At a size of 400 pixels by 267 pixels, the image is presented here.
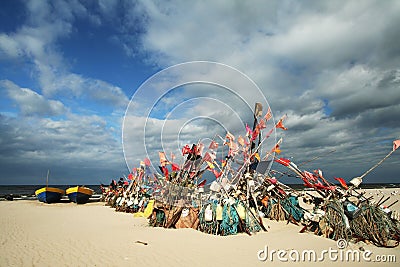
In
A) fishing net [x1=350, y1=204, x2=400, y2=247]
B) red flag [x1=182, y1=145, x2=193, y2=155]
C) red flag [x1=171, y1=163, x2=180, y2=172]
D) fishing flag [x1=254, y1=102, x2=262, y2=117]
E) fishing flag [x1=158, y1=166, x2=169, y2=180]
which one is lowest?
fishing net [x1=350, y1=204, x2=400, y2=247]

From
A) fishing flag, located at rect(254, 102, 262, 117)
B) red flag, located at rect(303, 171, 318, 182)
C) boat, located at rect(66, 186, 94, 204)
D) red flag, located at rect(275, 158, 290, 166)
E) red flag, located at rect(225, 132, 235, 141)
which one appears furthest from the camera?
boat, located at rect(66, 186, 94, 204)

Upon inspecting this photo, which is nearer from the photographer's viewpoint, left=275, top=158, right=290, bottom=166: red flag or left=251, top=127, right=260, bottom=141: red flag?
left=275, top=158, right=290, bottom=166: red flag

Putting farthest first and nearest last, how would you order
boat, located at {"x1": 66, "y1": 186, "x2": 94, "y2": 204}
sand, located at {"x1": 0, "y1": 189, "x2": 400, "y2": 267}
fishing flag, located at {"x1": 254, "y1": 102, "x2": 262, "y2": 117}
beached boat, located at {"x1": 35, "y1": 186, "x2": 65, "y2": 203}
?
beached boat, located at {"x1": 35, "y1": 186, "x2": 65, "y2": 203} < boat, located at {"x1": 66, "y1": 186, "x2": 94, "y2": 204} < fishing flag, located at {"x1": 254, "y1": 102, "x2": 262, "y2": 117} < sand, located at {"x1": 0, "y1": 189, "x2": 400, "y2": 267}

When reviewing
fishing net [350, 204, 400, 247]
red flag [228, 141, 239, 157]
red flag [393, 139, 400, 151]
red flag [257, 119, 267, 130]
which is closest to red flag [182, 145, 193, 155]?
red flag [228, 141, 239, 157]

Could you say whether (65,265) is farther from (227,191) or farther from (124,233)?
(227,191)

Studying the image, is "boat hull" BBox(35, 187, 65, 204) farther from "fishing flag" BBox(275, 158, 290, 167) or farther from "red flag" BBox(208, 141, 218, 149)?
"fishing flag" BBox(275, 158, 290, 167)

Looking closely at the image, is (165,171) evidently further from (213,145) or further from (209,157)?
(213,145)

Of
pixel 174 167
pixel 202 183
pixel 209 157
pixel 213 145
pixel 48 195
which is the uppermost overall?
pixel 213 145

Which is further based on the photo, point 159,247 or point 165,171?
point 165,171

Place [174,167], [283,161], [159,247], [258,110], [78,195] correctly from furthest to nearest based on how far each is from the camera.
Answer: [78,195] → [258,110] → [174,167] → [283,161] → [159,247]

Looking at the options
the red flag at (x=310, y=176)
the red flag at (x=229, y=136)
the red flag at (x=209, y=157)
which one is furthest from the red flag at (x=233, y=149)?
the red flag at (x=310, y=176)

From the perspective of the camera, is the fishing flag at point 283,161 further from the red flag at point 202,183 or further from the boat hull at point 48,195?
the boat hull at point 48,195

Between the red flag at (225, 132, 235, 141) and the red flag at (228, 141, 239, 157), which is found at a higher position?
the red flag at (225, 132, 235, 141)

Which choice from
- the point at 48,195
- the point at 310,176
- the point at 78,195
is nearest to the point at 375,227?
the point at 310,176
